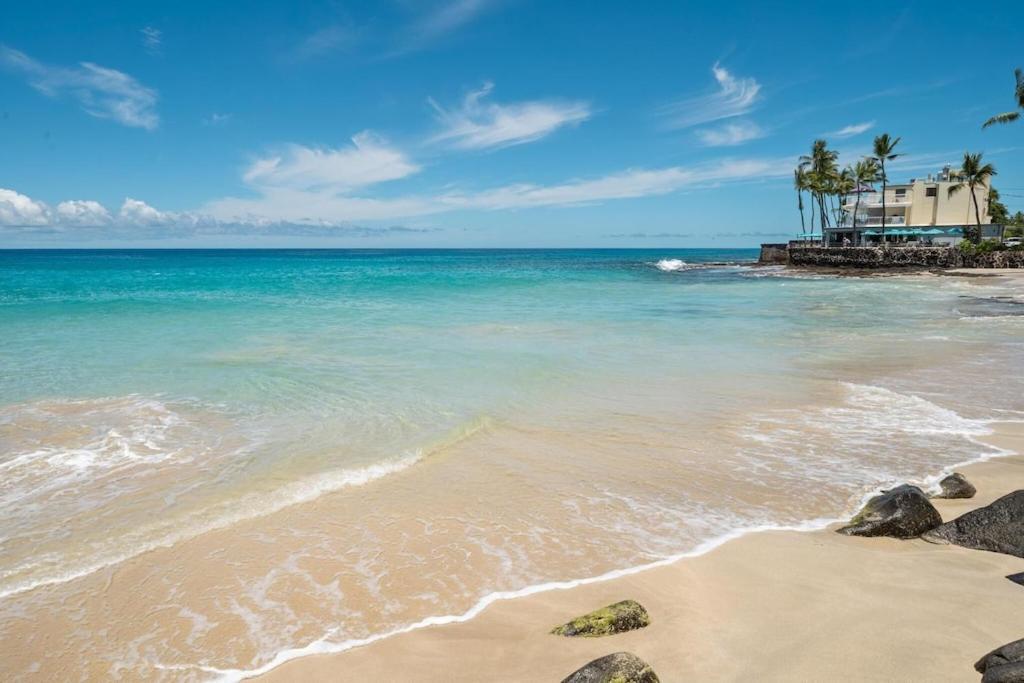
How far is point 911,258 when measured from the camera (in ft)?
169

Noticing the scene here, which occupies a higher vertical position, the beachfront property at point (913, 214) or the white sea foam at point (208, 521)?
the beachfront property at point (913, 214)

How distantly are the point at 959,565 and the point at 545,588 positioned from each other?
127 inches

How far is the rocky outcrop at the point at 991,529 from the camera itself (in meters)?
4.85

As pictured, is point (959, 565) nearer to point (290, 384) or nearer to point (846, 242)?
point (290, 384)

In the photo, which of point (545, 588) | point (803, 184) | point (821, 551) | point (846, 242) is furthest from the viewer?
point (803, 184)

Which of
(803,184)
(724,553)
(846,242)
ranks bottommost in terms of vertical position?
(724,553)

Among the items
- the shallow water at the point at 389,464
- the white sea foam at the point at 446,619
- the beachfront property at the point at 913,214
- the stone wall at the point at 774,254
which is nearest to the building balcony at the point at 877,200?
the beachfront property at the point at 913,214

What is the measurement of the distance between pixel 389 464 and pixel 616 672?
4.61 metres

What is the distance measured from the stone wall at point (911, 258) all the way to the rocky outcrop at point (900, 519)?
54.8 meters

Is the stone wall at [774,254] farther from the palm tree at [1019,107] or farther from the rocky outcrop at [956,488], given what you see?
the rocky outcrop at [956,488]

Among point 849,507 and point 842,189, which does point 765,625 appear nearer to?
point 849,507

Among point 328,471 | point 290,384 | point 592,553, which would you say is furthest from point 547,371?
point 592,553

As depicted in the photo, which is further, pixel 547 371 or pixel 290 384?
pixel 547 371

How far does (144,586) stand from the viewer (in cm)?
464
